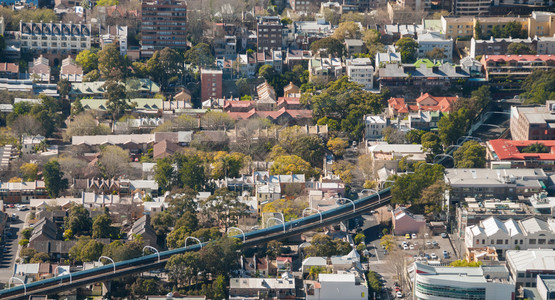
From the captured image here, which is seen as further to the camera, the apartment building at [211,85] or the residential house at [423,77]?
the apartment building at [211,85]

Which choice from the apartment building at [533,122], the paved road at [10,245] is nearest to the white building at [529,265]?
the apartment building at [533,122]

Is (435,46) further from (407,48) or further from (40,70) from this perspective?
(40,70)

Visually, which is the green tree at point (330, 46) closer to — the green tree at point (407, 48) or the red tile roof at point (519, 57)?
the green tree at point (407, 48)

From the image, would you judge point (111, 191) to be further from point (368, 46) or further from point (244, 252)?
point (368, 46)

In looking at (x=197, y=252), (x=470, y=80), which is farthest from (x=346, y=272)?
(x=470, y=80)

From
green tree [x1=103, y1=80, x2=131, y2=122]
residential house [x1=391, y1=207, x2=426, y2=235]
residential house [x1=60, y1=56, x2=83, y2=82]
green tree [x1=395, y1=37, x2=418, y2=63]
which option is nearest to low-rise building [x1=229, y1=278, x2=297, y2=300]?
residential house [x1=391, y1=207, x2=426, y2=235]

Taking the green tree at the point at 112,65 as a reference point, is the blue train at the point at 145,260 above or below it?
below

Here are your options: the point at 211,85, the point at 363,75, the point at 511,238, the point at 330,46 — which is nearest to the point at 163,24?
the point at 211,85
